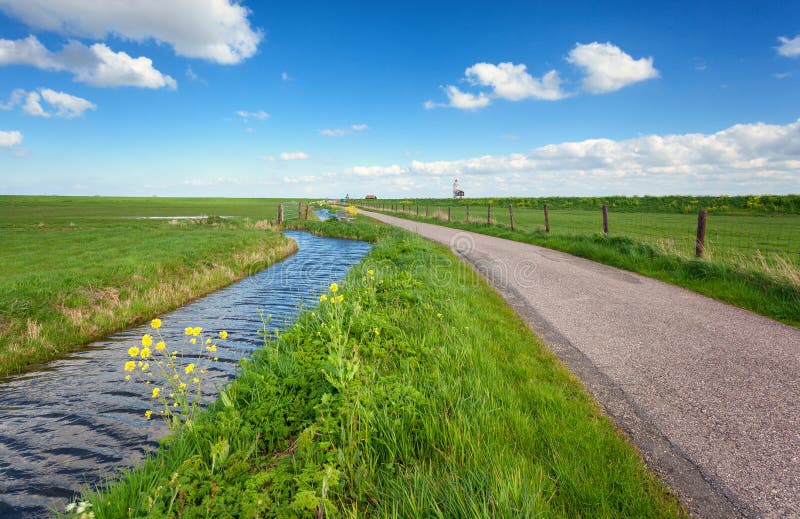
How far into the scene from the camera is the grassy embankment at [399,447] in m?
2.47

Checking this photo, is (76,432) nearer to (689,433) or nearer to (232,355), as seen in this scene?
(232,355)

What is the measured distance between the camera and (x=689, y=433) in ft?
11.2

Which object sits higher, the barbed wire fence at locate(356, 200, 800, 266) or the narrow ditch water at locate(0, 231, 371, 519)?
the barbed wire fence at locate(356, 200, 800, 266)

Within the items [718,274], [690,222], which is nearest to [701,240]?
[718,274]

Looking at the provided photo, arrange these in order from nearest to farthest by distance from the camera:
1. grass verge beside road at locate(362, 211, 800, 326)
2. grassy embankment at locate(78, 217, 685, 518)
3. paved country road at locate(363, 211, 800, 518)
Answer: grassy embankment at locate(78, 217, 685, 518)
paved country road at locate(363, 211, 800, 518)
grass verge beside road at locate(362, 211, 800, 326)

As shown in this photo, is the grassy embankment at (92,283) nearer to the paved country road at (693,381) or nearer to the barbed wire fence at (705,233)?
the paved country road at (693,381)

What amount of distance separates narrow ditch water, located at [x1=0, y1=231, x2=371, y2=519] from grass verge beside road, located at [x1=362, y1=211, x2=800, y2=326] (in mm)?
9833

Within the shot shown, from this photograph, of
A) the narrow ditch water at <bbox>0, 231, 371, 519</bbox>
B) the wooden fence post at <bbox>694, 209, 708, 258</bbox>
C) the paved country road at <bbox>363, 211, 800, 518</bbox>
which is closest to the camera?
the paved country road at <bbox>363, 211, 800, 518</bbox>

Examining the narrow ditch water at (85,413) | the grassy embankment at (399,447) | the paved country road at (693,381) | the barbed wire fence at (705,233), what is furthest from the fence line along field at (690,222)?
the narrow ditch water at (85,413)

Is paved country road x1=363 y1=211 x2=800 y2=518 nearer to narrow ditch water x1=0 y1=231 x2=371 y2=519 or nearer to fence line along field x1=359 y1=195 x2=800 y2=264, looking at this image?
fence line along field x1=359 y1=195 x2=800 y2=264

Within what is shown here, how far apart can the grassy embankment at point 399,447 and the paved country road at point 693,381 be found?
343 mm

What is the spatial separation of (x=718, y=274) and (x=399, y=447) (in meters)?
9.80

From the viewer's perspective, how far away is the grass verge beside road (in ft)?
23.4

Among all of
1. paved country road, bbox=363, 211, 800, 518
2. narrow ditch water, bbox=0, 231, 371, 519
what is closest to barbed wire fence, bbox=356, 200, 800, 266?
paved country road, bbox=363, 211, 800, 518
